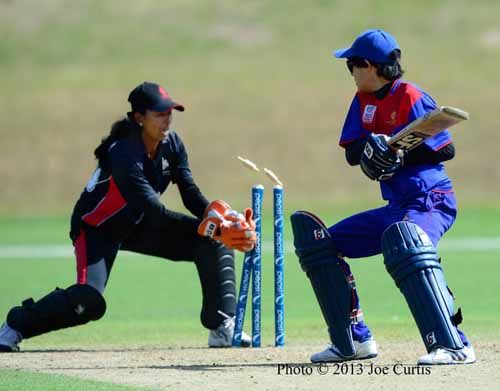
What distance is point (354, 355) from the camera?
6.77m

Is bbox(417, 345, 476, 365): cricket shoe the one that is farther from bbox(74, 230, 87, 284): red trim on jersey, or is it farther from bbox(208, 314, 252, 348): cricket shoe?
bbox(74, 230, 87, 284): red trim on jersey

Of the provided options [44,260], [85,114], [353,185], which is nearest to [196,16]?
[85,114]

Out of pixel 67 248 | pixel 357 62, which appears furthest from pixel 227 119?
pixel 357 62

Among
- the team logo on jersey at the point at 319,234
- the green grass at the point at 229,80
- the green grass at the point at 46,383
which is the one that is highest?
the green grass at the point at 229,80

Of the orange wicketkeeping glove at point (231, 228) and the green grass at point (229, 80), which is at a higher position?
the green grass at point (229, 80)

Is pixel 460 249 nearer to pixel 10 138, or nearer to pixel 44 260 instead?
pixel 44 260

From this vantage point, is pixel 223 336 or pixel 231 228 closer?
pixel 231 228

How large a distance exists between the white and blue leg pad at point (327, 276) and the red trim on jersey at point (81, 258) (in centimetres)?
165

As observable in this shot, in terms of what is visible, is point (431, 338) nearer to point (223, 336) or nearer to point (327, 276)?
point (327, 276)

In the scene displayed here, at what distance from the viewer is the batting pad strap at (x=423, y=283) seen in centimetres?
619

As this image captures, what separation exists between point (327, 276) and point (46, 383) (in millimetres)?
1682

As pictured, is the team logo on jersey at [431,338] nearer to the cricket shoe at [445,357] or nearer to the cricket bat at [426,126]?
the cricket shoe at [445,357]

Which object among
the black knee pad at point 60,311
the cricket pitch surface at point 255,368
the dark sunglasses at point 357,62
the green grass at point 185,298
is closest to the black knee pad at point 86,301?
the black knee pad at point 60,311

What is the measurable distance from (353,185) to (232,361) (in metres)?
18.2
